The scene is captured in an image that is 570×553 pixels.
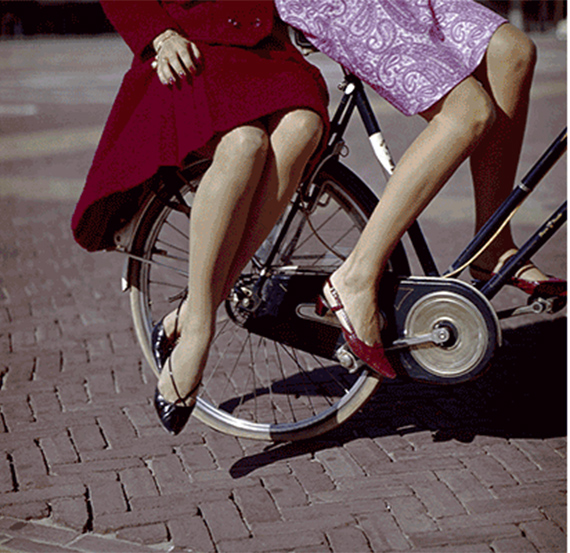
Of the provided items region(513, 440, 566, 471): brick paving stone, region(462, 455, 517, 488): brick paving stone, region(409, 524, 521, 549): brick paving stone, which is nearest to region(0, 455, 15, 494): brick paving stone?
region(409, 524, 521, 549): brick paving stone

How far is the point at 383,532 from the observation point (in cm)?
261

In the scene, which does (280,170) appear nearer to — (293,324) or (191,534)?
(293,324)

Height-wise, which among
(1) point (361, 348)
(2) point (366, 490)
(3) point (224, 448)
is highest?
(1) point (361, 348)

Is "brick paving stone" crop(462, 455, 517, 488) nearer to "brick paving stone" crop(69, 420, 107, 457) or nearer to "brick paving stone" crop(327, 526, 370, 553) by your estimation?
"brick paving stone" crop(327, 526, 370, 553)

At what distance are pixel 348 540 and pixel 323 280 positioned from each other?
33.1 inches

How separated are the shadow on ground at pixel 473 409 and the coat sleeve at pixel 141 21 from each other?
1417 mm

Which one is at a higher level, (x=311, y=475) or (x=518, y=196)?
(x=518, y=196)

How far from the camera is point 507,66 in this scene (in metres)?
2.76

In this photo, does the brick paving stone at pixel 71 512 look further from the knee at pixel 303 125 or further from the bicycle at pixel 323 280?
the knee at pixel 303 125

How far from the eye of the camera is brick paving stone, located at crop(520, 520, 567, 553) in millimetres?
2533

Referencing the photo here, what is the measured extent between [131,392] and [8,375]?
566mm

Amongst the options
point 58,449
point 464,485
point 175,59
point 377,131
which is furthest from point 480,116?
point 58,449

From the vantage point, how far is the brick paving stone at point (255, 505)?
8.85ft

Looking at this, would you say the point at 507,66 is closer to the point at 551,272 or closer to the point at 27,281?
the point at 551,272
